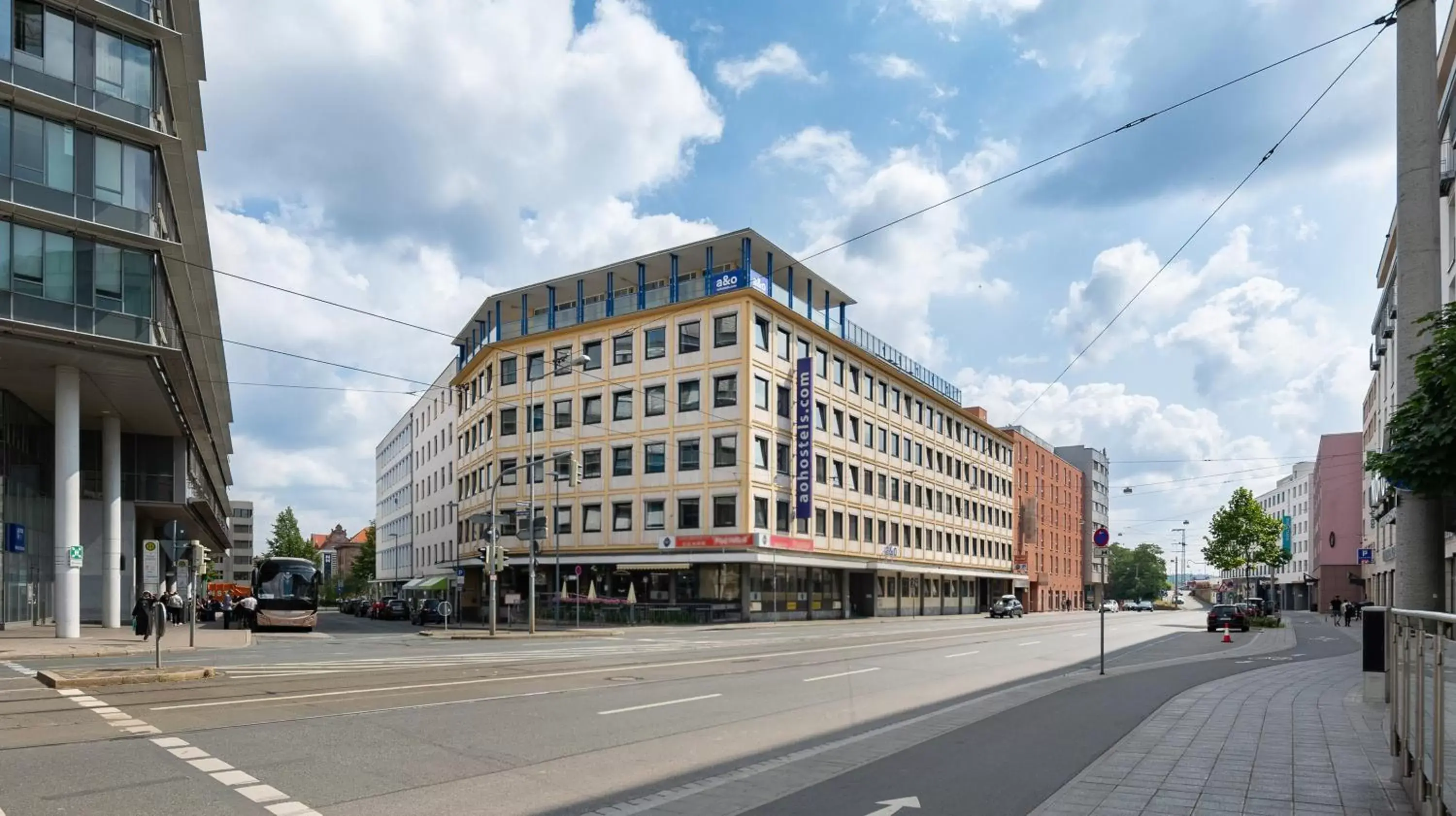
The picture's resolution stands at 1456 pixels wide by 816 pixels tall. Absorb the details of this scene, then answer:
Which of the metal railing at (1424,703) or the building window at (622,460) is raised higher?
the building window at (622,460)

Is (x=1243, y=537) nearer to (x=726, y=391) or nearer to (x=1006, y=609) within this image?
(x=1006, y=609)

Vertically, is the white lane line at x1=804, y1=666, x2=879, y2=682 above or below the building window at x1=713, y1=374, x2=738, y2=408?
below

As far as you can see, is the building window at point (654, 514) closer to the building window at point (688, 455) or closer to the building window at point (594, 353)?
the building window at point (688, 455)

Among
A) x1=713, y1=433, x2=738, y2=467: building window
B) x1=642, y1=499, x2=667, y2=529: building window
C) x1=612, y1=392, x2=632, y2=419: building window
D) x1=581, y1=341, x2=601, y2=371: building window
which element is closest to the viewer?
Answer: x1=713, y1=433, x2=738, y2=467: building window

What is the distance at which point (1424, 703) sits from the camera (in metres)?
5.98

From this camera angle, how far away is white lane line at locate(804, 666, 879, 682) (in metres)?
17.8

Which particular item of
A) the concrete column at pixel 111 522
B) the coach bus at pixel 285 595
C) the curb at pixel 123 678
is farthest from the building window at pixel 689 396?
the curb at pixel 123 678

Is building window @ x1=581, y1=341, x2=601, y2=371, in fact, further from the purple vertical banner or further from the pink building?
the pink building

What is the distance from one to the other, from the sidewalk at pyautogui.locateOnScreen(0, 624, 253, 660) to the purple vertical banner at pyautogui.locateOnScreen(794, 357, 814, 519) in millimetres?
25815

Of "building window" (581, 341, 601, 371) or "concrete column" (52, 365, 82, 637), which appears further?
"building window" (581, 341, 601, 371)

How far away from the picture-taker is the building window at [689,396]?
1984 inches

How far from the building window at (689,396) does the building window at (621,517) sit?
5.86 meters

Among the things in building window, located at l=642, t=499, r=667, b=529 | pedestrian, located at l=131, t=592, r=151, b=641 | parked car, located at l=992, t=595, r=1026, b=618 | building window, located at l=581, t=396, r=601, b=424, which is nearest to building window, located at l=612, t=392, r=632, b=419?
building window, located at l=581, t=396, r=601, b=424

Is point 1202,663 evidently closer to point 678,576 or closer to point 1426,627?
point 1426,627
